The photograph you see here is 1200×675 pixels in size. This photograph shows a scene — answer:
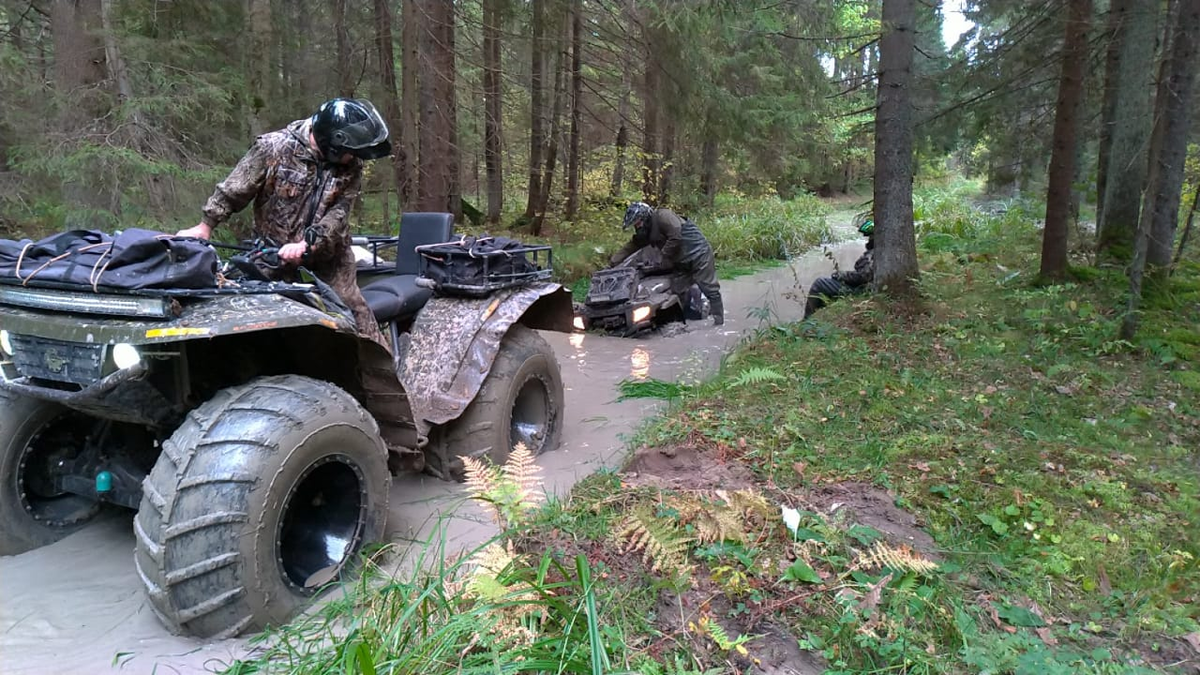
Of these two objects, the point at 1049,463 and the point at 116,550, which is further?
the point at 1049,463

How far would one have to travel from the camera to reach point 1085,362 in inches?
240

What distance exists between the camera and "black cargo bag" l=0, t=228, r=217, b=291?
2643 millimetres

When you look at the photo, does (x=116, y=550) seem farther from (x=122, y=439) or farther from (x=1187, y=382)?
(x=1187, y=382)

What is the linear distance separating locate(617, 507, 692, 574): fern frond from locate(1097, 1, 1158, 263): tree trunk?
914 centimetres

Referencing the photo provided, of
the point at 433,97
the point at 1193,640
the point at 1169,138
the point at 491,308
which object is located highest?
the point at 433,97

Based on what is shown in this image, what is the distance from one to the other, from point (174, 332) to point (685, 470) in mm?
2568

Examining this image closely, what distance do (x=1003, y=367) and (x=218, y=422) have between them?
5.89m

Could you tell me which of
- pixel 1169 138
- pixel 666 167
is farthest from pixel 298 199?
pixel 666 167

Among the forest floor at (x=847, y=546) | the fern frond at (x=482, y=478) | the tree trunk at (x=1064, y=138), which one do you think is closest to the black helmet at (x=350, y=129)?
the fern frond at (x=482, y=478)

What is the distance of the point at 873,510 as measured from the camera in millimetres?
3430

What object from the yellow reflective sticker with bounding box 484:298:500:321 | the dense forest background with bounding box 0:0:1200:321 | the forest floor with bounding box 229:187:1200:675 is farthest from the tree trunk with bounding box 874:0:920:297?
the yellow reflective sticker with bounding box 484:298:500:321

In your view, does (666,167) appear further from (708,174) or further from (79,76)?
(79,76)

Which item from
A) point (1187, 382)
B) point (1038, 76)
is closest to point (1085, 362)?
point (1187, 382)

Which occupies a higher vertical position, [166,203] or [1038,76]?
[1038,76]
